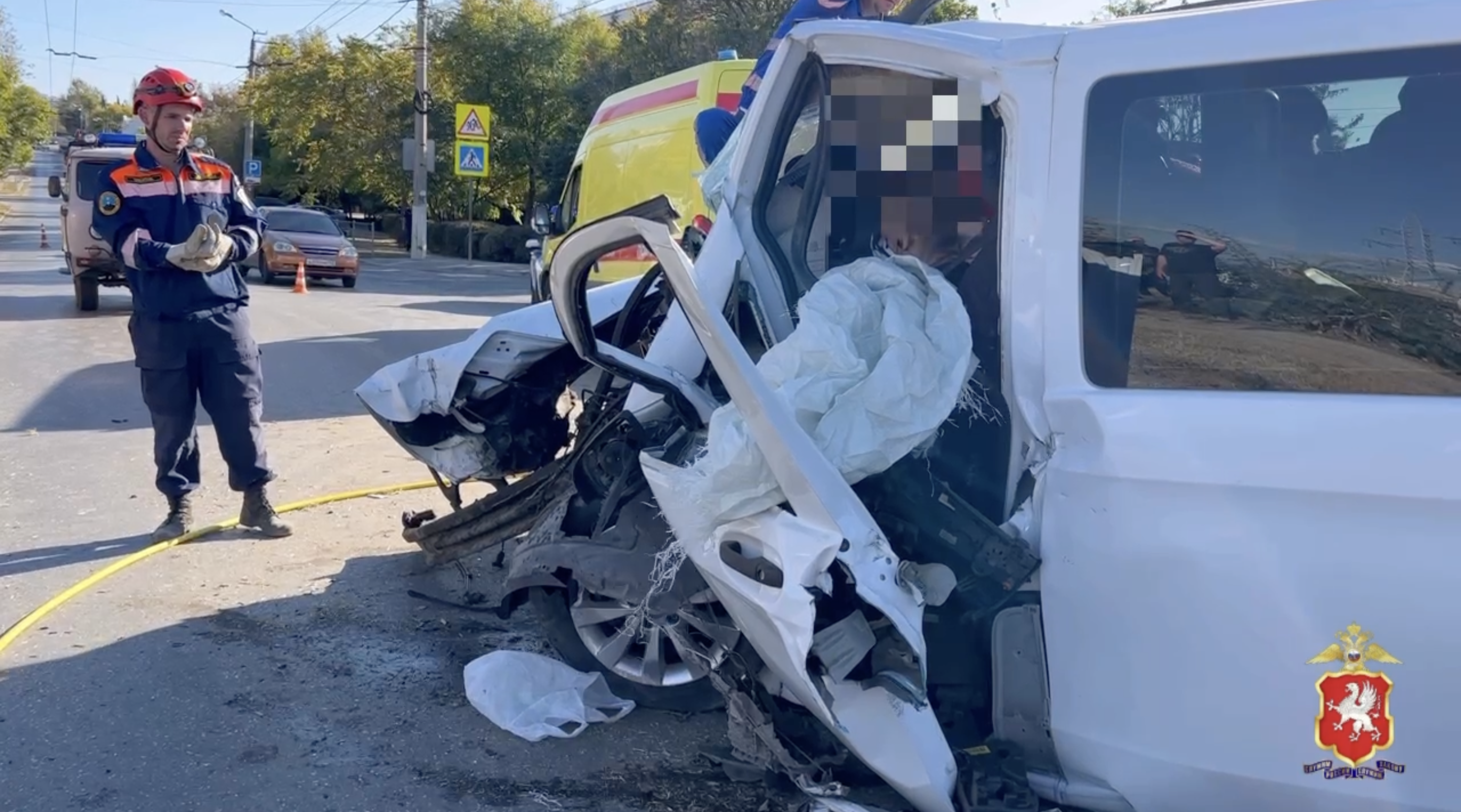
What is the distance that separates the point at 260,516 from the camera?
19.2 feet

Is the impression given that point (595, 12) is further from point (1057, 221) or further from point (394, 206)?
point (1057, 221)

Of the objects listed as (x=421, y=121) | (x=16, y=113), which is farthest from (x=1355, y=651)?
(x=16, y=113)

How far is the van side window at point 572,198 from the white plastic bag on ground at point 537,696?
28.8ft

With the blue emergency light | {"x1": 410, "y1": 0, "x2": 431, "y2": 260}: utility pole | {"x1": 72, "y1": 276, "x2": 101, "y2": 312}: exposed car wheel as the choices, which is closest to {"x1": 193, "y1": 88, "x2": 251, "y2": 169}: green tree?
{"x1": 410, "y1": 0, "x2": 431, "y2": 260}: utility pole

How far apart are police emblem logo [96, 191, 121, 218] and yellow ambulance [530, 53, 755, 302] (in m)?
3.61

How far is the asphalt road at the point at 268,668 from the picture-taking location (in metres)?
3.46

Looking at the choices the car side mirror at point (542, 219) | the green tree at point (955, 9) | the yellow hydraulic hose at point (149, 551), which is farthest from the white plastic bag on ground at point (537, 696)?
the green tree at point (955, 9)

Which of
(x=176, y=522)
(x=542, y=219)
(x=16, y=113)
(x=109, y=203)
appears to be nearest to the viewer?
(x=109, y=203)

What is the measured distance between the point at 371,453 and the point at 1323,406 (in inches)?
256

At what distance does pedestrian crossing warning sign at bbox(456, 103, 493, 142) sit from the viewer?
26.5m

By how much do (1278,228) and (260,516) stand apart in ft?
16.1

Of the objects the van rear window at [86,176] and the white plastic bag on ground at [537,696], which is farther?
the van rear window at [86,176]

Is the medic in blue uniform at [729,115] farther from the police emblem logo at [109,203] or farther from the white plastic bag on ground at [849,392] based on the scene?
the police emblem logo at [109,203]

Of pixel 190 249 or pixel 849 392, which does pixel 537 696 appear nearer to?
pixel 849 392
